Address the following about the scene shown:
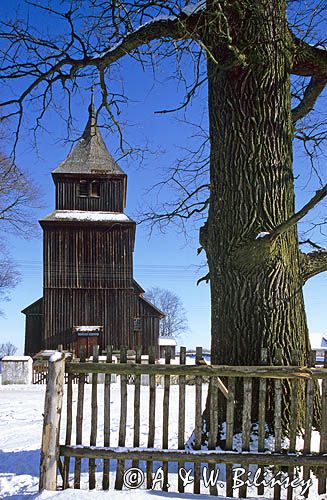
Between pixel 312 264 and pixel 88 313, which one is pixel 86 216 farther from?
pixel 312 264

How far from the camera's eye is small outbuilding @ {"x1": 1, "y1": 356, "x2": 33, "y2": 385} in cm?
1861

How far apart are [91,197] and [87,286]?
606 centimetres

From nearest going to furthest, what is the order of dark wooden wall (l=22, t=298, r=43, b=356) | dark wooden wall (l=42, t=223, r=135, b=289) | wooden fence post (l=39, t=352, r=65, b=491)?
wooden fence post (l=39, t=352, r=65, b=491) < dark wooden wall (l=42, t=223, r=135, b=289) < dark wooden wall (l=22, t=298, r=43, b=356)

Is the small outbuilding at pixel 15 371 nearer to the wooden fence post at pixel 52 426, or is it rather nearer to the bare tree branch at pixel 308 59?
the wooden fence post at pixel 52 426

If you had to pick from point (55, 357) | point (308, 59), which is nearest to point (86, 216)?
point (308, 59)

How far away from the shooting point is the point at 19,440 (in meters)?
7.24

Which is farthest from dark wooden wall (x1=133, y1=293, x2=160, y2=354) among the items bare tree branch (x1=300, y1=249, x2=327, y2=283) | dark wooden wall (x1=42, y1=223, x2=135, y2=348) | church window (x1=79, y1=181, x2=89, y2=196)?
bare tree branch (x1=300, y1=249, x2=327, y2=283)

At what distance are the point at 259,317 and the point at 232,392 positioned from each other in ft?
3.56

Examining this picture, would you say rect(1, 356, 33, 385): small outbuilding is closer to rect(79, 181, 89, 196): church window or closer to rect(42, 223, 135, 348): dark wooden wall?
rect(42, 223, 135, 348): dark wooden wall

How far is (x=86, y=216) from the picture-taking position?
98.3ft

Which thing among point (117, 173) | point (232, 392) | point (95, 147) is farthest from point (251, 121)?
point (95, 147)

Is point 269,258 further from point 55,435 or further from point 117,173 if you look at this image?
point 117,173

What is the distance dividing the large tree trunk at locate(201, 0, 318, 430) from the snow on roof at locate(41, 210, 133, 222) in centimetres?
2373

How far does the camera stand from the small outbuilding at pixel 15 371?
18609 mm
